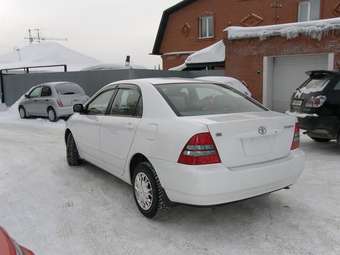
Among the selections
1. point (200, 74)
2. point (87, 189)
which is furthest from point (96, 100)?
point (200, 74)

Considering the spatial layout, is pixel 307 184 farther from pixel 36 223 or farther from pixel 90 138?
pixel 36 223

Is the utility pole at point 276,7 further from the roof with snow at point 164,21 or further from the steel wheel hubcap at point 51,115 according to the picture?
the steel wheel hubcap at point 51,115

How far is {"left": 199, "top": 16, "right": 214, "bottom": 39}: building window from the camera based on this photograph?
2405 cm

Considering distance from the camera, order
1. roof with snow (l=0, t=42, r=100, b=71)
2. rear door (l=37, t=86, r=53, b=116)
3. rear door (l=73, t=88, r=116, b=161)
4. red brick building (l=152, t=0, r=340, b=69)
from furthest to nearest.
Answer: roof with snow (l=0, t=42, r=100, b=71)
red brick building (l=152, t=0, r=340, b=69)
rear door (l=37, t=86, r=53, b=116)
rear door (l=73, t=88, r=116, b=161)

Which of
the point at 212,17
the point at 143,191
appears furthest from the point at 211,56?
the point at 143,191

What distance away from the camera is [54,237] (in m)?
3.63

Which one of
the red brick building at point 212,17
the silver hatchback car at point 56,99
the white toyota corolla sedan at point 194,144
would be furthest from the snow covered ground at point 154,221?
the red brick building at point 212,17

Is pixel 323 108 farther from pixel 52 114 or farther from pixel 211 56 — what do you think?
pixel 211 56

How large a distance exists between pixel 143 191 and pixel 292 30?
10.6 metres

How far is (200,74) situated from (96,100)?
40.3ft

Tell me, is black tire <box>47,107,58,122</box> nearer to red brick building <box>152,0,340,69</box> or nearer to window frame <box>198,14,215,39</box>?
red brick building <box>152,0,340,69</box>

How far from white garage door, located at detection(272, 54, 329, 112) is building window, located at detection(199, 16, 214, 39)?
11236 millimetres

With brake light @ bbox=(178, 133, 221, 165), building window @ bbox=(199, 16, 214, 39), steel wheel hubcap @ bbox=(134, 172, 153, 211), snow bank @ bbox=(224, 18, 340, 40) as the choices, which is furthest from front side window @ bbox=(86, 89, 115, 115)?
building window @ bbox=(199, 16, 214, 39)

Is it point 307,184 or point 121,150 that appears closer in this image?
point 121,150
